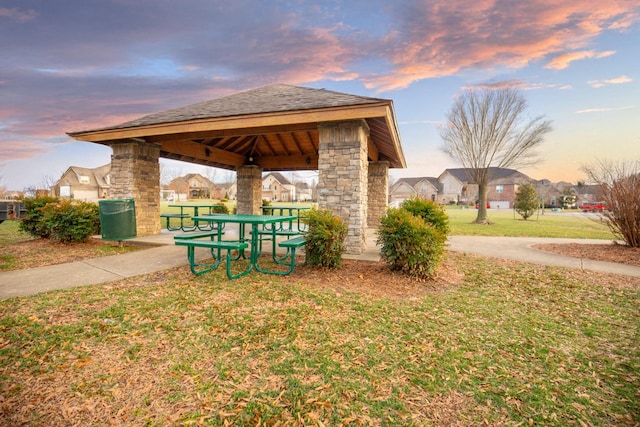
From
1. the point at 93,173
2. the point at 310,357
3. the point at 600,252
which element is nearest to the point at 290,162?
the point at 600,252

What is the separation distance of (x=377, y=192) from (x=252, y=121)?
7720mm

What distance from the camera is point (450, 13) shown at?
24.8 ft

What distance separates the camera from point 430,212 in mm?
6668

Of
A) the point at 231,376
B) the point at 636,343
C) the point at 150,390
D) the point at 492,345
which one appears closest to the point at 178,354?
the point at 150,390

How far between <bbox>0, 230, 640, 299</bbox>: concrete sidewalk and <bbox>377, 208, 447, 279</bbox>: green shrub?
0.98 m

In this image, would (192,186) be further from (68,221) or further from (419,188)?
(68,221)

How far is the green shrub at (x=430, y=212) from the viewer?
6.41m

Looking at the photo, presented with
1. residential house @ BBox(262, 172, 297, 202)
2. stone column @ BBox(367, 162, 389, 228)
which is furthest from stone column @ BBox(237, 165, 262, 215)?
residential house @ BBox(262, 172, 297, 202)

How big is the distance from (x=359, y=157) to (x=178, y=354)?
16.5ft

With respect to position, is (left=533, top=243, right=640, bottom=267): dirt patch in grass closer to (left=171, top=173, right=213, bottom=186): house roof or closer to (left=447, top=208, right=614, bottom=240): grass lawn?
(left=447, top=208, right=614, bottom=240): grass lawn

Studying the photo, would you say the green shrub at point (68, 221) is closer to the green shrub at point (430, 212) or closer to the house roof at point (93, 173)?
the green shrub at point (430, 212)

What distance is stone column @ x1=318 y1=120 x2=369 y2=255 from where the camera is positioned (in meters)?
6.36

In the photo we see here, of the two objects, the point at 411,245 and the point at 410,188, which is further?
the point at 410,188

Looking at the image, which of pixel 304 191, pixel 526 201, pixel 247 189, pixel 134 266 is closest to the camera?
pixel 134 266
